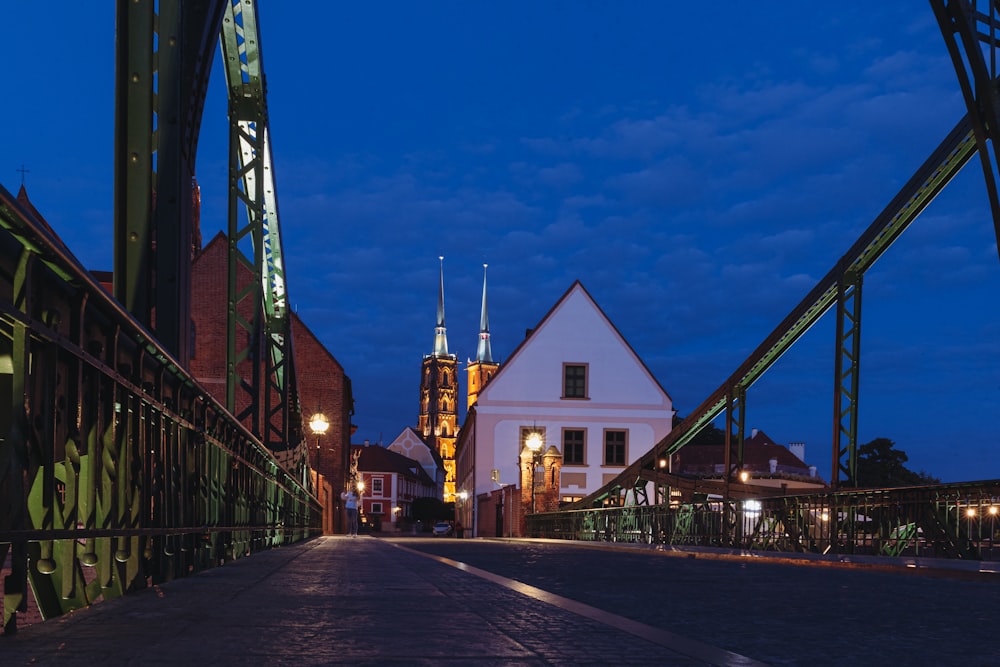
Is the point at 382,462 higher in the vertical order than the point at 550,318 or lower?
lower

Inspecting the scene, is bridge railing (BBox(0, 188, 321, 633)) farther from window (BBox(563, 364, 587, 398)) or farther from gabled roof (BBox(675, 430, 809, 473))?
gabled roof (BBox(675, 430, 809, 473))

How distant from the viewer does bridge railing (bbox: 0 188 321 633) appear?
3834 millimetres

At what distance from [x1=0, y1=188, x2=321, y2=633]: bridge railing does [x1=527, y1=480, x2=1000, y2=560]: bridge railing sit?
9.21 m

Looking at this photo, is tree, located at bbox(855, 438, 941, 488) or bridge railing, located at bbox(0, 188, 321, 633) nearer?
bridge railing, located at bbox(0, 188, 321, 633)

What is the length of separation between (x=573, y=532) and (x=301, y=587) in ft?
89.8

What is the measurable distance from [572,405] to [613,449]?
2.69 metres

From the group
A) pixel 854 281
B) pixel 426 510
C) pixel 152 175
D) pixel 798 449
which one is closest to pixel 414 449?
pixel 426 510

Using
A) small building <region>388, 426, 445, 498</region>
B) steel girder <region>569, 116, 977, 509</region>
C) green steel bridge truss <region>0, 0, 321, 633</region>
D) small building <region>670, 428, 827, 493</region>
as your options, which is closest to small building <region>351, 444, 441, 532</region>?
small building <region>388, 426, 445, 498</region>

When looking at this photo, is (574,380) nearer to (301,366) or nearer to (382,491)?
(301,366)

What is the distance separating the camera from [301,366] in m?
56.5

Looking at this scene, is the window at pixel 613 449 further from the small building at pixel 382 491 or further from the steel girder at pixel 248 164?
the small building at pixel 382 491

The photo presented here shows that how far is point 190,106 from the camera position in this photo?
9.81 metres

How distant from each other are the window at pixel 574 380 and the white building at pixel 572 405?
0.15ft

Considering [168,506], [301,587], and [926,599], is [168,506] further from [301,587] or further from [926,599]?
[926,599]
